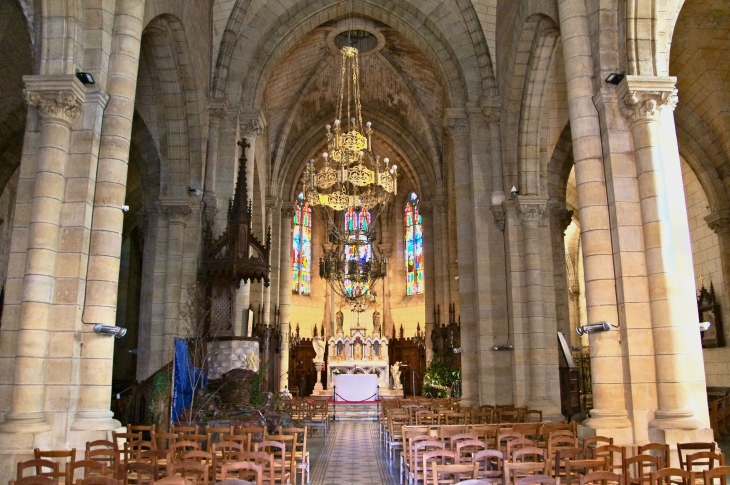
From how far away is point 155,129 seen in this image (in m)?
17.7

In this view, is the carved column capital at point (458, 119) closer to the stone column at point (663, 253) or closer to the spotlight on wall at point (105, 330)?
the stone column at point (663, 253)

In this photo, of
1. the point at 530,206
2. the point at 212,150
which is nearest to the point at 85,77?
the point at 212,150

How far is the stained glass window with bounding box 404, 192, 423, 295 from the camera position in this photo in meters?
35.7

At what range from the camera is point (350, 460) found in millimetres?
12742

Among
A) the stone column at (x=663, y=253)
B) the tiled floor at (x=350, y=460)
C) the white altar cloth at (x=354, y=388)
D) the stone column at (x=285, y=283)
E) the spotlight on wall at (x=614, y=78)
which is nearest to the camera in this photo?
the stone column at (x=663, y=253)

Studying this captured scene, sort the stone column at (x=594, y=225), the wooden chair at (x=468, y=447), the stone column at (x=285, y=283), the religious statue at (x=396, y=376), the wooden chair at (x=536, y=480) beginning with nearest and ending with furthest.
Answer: the wooden chair at (x=536, y=480) → the wooden chair at (x=468, y=447) → the stone column at (x=594, y=225) → the stone column at (x=285, y=283) → the religious statue at (x=396, y=376)

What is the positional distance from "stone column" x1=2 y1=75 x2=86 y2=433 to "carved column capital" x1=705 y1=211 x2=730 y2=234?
55.9 feet

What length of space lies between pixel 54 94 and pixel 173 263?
749 cm

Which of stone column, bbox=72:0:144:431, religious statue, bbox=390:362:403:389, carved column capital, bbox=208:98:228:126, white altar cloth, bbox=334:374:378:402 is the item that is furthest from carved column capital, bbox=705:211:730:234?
stone column, bbox=72:0:144:431

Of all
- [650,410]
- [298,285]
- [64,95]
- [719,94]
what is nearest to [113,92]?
[64,95]

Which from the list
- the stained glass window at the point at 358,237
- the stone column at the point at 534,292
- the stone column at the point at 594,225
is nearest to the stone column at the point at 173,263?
the stained glass window at the point at 358,237

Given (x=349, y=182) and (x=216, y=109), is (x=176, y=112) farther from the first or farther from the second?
(x=349, y=182)

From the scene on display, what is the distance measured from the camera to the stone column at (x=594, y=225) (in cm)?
933

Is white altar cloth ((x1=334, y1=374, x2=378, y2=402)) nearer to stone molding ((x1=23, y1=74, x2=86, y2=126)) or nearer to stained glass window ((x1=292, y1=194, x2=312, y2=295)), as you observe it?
stained glass window ((x1=292, y1=194, x2=312, y2=295))
